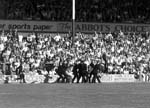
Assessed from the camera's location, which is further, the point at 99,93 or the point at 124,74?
the point at 124,74

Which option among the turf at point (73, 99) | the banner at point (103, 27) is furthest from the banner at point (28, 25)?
the turf at point (73, 99)

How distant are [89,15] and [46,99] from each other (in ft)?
72.1

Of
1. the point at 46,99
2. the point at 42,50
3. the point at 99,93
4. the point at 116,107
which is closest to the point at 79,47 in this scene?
the point at 42,50

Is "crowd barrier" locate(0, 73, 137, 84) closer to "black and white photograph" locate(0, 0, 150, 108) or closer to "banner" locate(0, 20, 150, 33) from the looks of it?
"black and white photograph" locate(0, 0, 150, 108)

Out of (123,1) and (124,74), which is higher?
(123,1)

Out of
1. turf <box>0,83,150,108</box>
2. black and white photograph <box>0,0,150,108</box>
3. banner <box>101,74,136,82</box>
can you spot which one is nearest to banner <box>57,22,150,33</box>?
black and white photograph <box>0,0,150,108</box>

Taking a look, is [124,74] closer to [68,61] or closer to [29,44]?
[68,61]

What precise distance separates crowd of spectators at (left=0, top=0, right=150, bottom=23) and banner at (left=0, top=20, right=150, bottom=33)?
506 mm

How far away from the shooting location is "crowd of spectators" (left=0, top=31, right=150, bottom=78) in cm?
3275

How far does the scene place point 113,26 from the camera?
4084 centimetres

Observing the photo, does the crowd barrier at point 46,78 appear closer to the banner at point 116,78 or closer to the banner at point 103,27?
the banner at point 116,78

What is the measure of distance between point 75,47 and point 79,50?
0.33m

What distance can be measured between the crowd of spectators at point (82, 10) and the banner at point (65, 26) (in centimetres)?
51

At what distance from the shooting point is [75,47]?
116 feet
